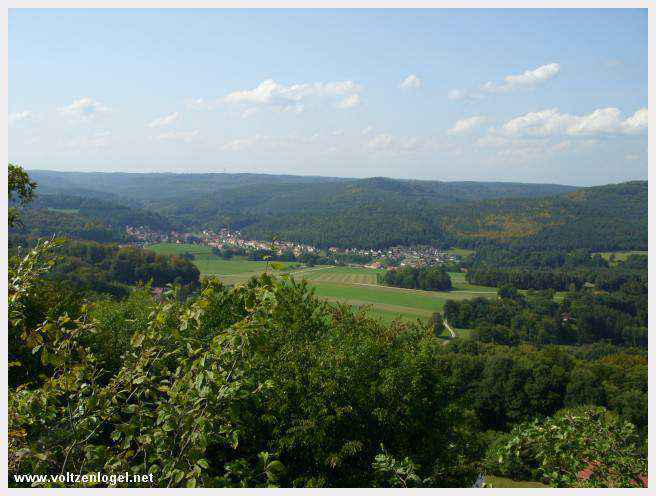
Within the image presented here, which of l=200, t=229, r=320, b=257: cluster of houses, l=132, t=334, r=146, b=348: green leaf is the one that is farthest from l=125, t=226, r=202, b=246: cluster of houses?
l=132, t=334, r=146, b=348: green leaf

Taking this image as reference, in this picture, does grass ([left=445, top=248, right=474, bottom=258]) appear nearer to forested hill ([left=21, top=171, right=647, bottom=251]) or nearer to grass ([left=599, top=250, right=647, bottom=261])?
forested hill ([left=21, top=171, right=647, bottom=251])

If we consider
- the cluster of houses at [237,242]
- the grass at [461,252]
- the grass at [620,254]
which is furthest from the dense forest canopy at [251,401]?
the grass at [461,252]

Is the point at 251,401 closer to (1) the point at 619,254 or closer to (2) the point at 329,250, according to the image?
(2) the point at 329,250

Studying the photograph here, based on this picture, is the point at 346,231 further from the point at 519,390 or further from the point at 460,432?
the point at 460,432

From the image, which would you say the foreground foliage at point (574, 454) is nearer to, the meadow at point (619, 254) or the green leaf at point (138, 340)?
the green leaf at point (138, 340)

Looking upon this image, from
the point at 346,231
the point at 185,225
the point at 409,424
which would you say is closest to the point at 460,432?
the point at 409,424

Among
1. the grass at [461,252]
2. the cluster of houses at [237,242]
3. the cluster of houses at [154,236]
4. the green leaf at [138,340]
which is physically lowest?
the grass at [461,252]
